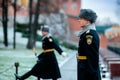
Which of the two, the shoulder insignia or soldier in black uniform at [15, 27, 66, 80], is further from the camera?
soldier in black uniform at [15, 27, 66, 80]

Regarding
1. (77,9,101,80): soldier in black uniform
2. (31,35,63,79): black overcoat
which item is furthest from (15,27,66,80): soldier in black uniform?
(77,9,101,80): soldier in black uniform

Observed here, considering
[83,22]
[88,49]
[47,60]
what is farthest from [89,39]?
[47,60]

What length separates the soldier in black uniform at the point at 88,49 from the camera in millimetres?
7211

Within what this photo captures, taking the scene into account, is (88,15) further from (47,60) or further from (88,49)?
(47,60)

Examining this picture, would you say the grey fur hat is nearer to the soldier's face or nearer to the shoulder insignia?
the soldier's face

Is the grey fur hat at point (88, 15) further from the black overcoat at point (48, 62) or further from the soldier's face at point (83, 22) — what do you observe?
the black overcoat at point (48, 62)

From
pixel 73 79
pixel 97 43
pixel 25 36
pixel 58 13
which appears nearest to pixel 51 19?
pixel 58 13

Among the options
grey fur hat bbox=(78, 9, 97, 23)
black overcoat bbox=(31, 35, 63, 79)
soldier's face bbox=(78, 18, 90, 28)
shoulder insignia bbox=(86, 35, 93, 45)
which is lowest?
black overcoat bbox=(31, 35, 63, 79)

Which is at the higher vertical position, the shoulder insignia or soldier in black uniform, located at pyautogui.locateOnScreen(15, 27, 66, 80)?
the shoulder insignia

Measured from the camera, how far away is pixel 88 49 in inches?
285

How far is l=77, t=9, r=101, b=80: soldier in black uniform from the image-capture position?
721 centimetres

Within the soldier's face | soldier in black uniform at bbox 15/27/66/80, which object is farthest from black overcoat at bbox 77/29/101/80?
soldier in black uniform at bbox 15/27/66/80

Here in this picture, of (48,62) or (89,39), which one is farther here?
(48,62)

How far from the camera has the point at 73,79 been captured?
1427 cm
